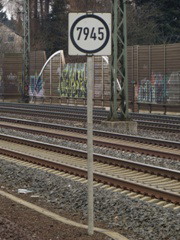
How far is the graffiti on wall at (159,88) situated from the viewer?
109 ft

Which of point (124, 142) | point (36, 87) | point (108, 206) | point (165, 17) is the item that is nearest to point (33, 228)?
point (108, 206)

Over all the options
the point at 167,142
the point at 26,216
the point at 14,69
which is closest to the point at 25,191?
the point at 26,216

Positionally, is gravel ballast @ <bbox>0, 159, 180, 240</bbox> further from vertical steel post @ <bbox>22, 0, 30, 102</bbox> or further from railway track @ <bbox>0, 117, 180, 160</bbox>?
vertical steel post @ <bbox>22, 0, 30, 102</bbox>

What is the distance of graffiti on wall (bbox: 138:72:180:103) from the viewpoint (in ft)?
109

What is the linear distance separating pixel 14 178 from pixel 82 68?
29.9 m

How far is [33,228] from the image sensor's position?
7.96m

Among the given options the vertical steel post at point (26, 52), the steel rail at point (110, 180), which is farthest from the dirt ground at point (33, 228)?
the vertical steel post at point (26, 52)

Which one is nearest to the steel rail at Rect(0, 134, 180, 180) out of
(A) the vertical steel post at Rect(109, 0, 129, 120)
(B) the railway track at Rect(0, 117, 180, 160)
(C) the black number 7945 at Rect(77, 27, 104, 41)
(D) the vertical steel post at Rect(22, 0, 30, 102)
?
(B) the railway track at Rect(0, 117, 180, 160)

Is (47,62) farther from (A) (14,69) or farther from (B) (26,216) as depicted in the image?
(B) (26,216)

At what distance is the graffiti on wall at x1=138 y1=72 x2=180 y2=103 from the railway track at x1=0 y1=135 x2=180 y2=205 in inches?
659

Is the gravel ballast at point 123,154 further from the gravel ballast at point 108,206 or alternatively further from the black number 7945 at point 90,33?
the black number 7945 at point 90,33

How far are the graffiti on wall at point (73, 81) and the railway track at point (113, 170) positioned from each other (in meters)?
24.3

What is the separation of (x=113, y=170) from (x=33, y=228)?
5.50m

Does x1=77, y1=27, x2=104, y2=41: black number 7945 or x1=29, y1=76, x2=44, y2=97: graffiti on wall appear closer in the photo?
x1=77, y1=27, x2=104, y2=41: black number 7945
